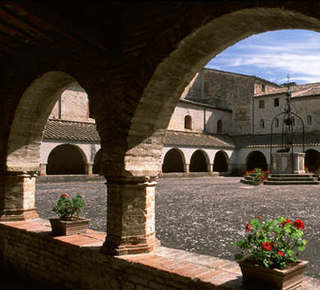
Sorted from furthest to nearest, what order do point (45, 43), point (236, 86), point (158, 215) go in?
point (236, 86)
point (158, 215)
point (45, 43)

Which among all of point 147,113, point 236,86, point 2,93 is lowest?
point 147,113

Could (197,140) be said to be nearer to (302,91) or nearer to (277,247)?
(302,91)

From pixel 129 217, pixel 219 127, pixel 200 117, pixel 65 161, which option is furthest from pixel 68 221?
pixel 219 127

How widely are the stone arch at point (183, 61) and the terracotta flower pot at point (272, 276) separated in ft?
6.19

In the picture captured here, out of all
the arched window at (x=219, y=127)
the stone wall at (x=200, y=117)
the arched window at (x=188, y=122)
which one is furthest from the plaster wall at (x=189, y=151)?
the arched window at (x=219, y=127)

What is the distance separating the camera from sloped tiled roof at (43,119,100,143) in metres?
21.2

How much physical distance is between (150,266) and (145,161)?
1.36 m

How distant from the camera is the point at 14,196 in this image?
21.8 feet

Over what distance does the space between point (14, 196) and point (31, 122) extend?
1480mm

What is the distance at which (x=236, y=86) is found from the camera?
36844mm

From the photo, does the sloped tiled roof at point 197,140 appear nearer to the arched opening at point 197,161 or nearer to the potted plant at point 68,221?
the arched opening at point 197,161

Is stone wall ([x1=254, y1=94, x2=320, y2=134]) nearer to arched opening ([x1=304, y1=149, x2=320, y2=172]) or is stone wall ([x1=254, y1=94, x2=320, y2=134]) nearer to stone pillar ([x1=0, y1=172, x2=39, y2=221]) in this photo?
arched opening ([x1=304, y1=149, x2=320, y2=172])

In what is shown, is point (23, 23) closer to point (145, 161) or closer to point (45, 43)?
point (45, 43)

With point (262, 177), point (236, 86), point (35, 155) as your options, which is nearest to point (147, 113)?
point (35, 155)
